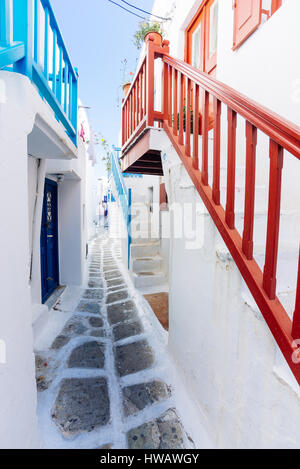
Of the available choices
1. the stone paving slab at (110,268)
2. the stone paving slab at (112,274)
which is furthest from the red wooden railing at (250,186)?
the stone paving slab at (110,268)

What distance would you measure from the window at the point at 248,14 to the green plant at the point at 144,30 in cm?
296

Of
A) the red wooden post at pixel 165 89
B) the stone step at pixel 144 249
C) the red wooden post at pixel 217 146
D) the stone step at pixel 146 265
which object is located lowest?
the stone step at pixel 146 265

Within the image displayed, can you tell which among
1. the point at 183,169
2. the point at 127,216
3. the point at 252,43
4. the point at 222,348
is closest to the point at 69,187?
the point at 127,216

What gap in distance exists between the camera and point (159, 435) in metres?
1.56

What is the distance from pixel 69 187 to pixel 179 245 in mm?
3416

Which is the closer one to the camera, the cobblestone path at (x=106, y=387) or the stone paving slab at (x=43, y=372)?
the cobblestone path at (x=106, y=387)


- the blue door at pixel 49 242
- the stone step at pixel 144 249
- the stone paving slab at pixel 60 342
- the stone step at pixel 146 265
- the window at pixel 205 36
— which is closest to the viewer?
the stone paving slab at pixel 60 342

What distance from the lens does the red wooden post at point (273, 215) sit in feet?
2.95

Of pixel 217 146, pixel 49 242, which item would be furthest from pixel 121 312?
pixel 217 146

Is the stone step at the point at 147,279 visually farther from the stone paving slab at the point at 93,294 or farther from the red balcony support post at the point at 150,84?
the red balcony support post at the point at 150,84

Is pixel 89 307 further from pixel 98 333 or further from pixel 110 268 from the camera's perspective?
pixel 110 268

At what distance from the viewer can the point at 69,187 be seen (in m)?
4.48

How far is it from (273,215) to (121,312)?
299 centimetres

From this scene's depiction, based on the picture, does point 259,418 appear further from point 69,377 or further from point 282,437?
point 69,377
